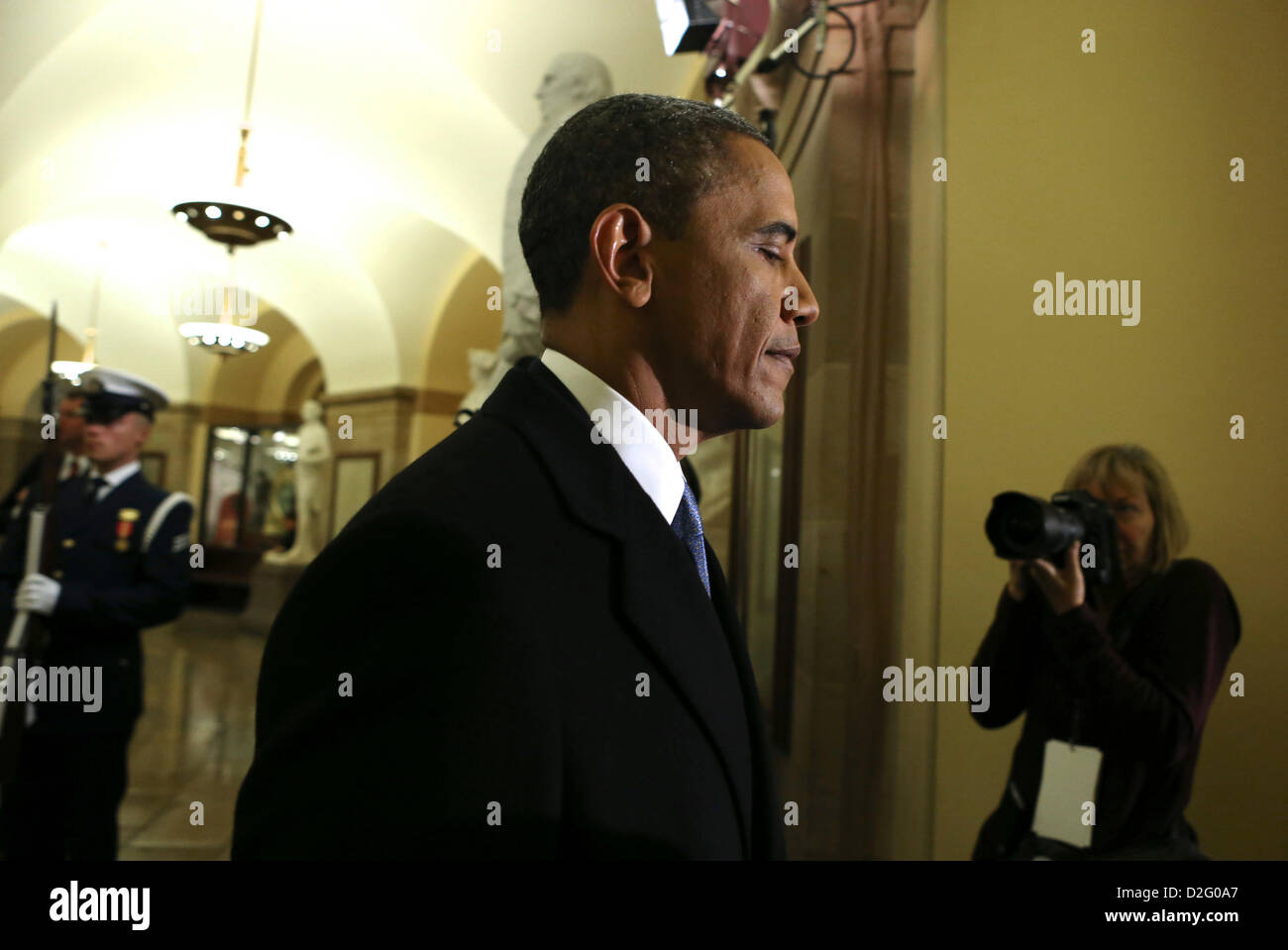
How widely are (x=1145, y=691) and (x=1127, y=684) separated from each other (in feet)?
0.12

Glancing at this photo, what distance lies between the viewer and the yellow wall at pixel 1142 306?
6.82 feet

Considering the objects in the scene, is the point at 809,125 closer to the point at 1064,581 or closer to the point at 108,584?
the point at 1064,581

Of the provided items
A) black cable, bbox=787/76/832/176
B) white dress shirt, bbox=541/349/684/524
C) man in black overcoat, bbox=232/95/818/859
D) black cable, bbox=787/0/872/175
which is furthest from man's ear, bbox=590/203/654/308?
black cable, bbox=787/76/832/176

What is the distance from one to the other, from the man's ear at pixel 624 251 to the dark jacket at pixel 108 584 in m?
2.83

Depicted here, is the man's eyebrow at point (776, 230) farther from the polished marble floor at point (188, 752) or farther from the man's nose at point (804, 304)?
the polished marble floor at point (188, 752)

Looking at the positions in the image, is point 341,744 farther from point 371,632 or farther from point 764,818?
point 764,818

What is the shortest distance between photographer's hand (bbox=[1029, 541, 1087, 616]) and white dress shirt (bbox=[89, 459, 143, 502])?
313cm

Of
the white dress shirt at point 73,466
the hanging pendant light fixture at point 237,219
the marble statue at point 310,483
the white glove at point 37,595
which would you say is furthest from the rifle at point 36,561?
the marble statue at point 310,483

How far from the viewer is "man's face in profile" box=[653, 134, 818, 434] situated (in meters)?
1.08

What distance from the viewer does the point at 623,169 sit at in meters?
1.10

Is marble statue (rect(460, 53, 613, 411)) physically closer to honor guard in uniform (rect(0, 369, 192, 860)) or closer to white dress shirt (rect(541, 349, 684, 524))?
honor guard in uniform (rect(0, 369, 192, 860))

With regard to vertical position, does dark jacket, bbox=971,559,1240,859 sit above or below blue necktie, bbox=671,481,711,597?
below
